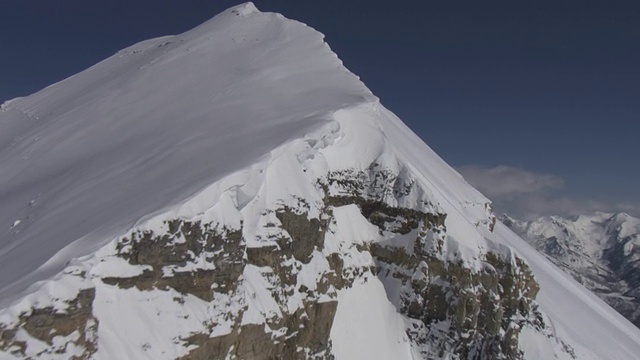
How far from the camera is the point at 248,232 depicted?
23.4 m

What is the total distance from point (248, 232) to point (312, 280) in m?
Answer: 5.09

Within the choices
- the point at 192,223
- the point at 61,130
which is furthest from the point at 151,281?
the point at 61,130

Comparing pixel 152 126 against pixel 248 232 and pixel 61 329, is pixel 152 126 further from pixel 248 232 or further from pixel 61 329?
pixel 61 329

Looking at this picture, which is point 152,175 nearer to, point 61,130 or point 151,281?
point 151,281

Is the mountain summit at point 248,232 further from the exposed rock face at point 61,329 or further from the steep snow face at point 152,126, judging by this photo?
the steep snow face at point 152,126

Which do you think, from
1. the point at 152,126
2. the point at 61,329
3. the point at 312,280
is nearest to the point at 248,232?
the point at 312,280

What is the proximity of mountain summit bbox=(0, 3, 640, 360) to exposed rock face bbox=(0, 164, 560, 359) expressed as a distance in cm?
8

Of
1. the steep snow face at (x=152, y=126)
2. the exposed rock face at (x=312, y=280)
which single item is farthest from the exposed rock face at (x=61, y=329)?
the steep snow face at (x=152, y=126)

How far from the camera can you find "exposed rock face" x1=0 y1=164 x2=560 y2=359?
18391mm

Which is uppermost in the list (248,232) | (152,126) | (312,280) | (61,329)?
(152,126)

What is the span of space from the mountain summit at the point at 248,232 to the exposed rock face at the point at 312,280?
8 centimetres

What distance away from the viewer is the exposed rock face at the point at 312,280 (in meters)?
18.4

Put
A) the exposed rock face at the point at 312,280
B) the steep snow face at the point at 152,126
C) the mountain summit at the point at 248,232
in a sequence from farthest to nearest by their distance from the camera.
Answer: the steep snow face at the point at 152,126 < the exposed rock face at the point at 312,280 < the mountain summit at the point at 248,232

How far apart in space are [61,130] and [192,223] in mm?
21636
